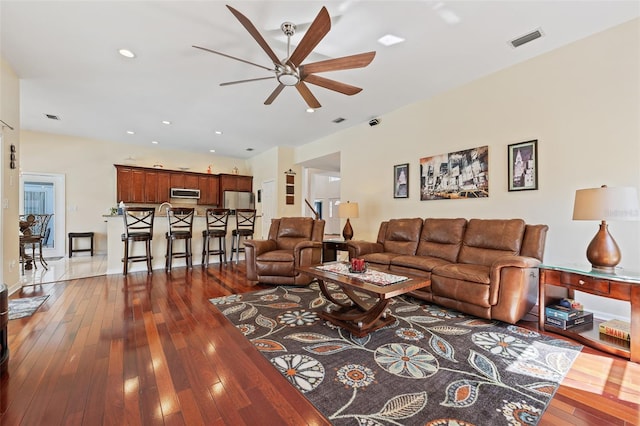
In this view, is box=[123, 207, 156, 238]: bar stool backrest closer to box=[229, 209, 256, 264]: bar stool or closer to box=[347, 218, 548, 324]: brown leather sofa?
box=[229, 209, 256, 264]: bar stool

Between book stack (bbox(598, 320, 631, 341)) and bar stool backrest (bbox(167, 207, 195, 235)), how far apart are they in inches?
217

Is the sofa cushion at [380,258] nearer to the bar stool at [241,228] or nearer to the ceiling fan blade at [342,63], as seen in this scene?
the ceiling fan blade at [342,63]

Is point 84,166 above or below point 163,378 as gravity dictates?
above

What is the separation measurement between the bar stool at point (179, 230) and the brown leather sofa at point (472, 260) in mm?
3128

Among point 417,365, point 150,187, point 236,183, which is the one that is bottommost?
point 417,365

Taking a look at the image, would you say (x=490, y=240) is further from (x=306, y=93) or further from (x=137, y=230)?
(x=137, y=230)

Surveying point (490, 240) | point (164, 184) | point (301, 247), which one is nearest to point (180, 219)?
point (301, 247)

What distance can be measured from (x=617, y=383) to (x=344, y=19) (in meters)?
3.35

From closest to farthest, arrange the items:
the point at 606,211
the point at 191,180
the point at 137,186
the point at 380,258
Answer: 1. the point at 606,211
2. the point at 380,258
3. the point at 137,186
4. the point at 191,180

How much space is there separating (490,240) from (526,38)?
2.13m

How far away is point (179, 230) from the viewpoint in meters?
5.11

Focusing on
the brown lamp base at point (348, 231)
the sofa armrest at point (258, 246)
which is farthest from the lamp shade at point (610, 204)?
the sofa armrest at point (258, 246)

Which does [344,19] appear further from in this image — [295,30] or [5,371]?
[5,371]

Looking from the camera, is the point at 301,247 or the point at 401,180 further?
the point at 401,180
